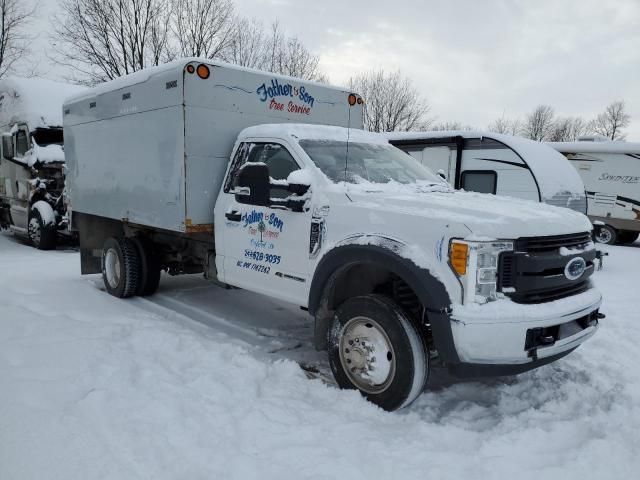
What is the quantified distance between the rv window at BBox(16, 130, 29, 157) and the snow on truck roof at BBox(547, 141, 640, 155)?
1374 cm

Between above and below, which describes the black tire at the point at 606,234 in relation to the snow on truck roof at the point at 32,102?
below

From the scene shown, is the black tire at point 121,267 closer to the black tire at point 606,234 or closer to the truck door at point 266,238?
the truck door at point 266,238

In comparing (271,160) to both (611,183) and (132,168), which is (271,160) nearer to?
(132,168)

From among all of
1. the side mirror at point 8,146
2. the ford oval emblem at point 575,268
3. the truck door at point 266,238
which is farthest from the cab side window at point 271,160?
the side mirror at point 8,146

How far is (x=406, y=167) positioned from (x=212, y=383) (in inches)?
106

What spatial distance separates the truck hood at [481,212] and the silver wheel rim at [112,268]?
398cm

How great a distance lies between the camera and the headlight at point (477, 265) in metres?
3.02

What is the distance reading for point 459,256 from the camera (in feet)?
10.1

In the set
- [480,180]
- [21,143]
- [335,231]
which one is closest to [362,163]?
[335,231]

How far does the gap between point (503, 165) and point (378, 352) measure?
8306mm

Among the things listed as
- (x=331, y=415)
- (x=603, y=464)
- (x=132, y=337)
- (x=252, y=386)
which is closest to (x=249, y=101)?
(x=132, y=337)

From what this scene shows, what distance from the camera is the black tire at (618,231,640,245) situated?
14766 mm

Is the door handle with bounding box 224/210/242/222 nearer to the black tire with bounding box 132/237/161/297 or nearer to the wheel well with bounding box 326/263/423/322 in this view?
the wheel well with bounding box 326/263/423/322

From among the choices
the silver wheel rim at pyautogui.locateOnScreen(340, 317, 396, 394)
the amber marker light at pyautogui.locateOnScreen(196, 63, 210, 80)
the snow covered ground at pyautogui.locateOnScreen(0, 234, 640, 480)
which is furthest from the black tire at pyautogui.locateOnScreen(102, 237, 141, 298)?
the silver wheel rim at pyautogui.locateOnScreen(340, 317, 396, 394)
